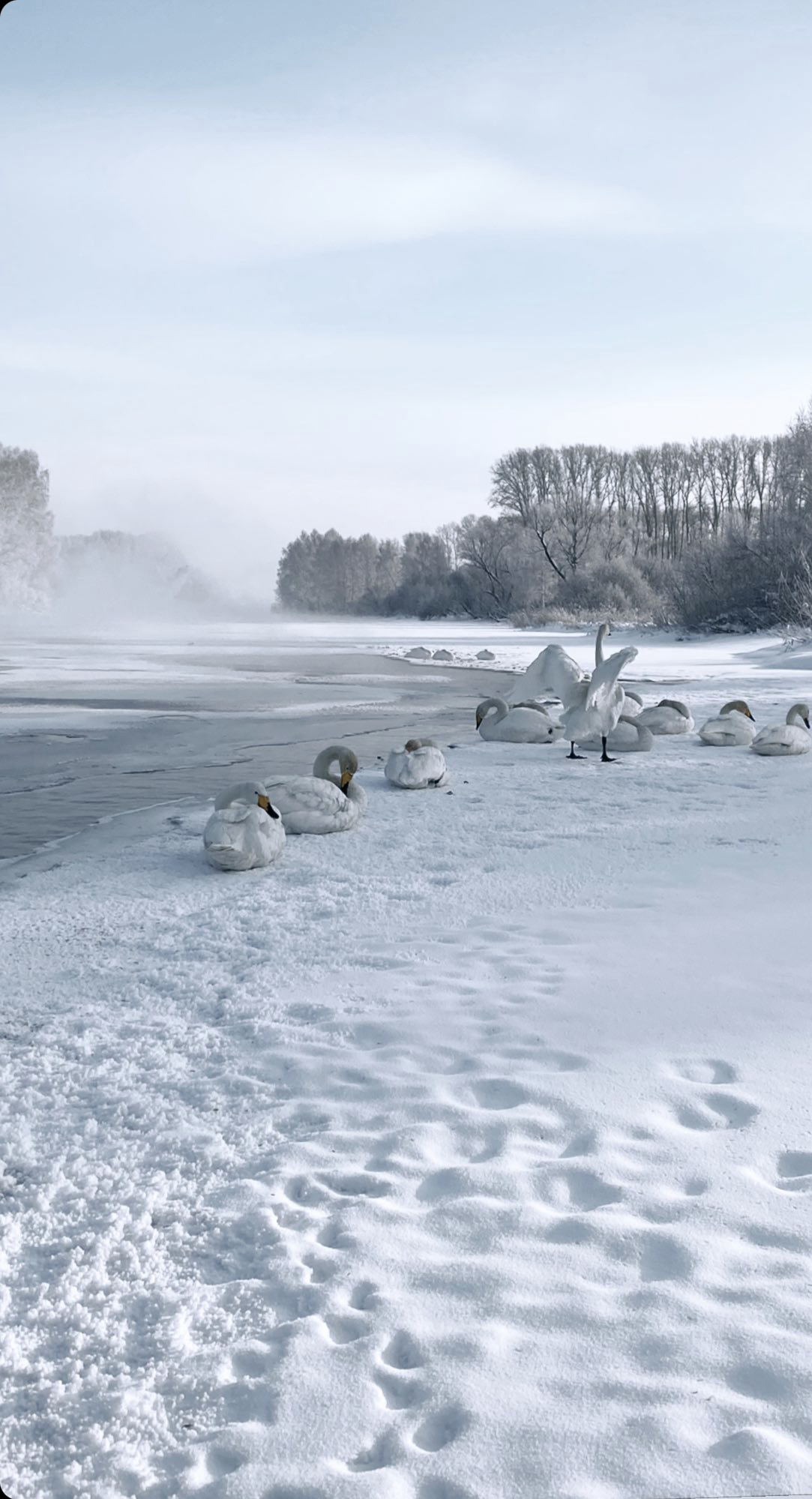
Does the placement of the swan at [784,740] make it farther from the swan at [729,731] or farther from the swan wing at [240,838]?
the swan wing at [240,838]

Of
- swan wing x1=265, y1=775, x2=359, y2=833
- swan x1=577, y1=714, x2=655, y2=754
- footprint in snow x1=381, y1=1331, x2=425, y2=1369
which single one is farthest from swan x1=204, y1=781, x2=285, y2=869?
swan x1=577, y1=714, x2=655, y2=754

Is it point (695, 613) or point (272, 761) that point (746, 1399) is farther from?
point (695, 613)

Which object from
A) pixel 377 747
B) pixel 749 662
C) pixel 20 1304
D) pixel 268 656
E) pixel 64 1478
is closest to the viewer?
pixel 64 1478

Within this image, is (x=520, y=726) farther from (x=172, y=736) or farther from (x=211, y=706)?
(x=211, y=706)

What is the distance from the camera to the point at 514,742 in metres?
11.2

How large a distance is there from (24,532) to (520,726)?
6666 cm

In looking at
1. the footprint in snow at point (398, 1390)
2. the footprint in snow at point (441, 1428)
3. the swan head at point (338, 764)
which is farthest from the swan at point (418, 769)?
the footprint in snow at point (441, 1428)

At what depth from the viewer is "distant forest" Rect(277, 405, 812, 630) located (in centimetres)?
3158

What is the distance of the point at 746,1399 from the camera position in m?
1.99

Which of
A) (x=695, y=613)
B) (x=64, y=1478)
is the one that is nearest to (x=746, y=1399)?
(x=64, y=1478)

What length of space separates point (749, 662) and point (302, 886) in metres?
18.3

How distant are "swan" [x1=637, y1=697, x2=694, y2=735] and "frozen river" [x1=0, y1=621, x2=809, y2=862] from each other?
208cm

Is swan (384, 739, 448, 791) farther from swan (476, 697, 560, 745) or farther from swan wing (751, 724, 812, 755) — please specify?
swan wing (751, 724, 812, 755)

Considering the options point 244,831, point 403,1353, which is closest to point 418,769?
point 244,831
